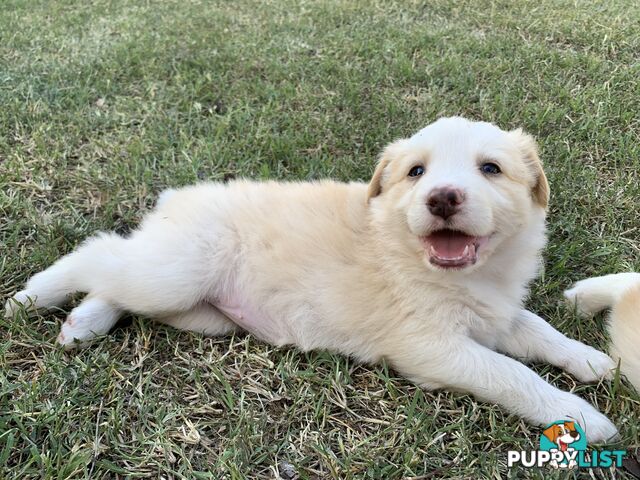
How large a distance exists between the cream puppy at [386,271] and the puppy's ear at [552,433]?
0.04 m

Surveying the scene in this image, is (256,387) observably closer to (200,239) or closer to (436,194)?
(200,239)

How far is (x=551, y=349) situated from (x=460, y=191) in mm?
998

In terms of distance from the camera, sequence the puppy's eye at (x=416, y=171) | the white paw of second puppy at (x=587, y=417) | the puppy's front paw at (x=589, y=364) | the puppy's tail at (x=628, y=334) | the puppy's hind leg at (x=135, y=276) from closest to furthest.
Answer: the white paw of second puppy at (x=587, y=417), the puppy's tail at (x=628, y=334), the puppy's front paw at (x=589, y=364), the puppy's eye at (x=416, y=171), the puppy's hind leg at (x=135, y=276)

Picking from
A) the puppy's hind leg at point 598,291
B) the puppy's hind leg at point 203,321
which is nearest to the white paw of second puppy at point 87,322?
the puppy's hind leg at point 203,321

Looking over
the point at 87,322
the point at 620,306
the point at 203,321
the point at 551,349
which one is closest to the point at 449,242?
the point at 551,349

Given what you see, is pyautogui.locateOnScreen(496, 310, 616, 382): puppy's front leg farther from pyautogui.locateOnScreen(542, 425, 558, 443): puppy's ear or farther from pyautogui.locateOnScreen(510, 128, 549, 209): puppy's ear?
pyautogui.locateOnScreen(510, 128, 549, 209): puppy's ear

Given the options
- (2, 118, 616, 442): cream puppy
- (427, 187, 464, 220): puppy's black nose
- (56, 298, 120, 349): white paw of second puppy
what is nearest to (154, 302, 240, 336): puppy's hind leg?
(2, 118, 616, 442): cream puppy

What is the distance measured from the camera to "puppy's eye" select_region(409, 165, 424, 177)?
2.65m

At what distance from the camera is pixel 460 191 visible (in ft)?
7.48

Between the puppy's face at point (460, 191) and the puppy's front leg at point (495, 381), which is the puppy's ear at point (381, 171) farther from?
the puppy's front leg at point (495, 381)

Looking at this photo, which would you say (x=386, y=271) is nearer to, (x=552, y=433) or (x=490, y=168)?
(x=490, y=168)

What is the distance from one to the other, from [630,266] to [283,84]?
133 inches

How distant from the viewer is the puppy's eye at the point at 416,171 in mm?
2650

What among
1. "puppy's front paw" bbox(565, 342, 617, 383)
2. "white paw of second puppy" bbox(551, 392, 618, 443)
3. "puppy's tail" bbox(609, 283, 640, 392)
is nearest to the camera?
"white paw of second puppy" bbox(551, 392, 618, 443)
